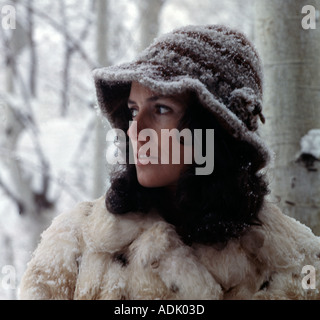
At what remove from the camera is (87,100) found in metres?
5.85

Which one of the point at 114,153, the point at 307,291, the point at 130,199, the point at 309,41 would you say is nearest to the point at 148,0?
the point at 309,41

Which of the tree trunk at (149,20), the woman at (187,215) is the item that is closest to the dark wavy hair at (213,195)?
the woman at (187,215)

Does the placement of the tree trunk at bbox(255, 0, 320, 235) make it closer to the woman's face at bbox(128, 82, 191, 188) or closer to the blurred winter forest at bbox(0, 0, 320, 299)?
the blurred winter forest at bbox(0, 0, 320, 299)

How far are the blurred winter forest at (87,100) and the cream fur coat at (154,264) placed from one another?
0.38 metres

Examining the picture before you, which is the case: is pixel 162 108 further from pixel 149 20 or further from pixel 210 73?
pixel 149 20

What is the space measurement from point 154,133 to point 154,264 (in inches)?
14.5

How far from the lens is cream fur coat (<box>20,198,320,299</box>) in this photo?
4.29 ft

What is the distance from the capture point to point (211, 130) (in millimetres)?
1370

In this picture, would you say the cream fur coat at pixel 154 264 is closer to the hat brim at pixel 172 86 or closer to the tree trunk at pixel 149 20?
the hat brim at pixel 172 86

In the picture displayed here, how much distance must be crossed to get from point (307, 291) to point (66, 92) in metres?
5.29

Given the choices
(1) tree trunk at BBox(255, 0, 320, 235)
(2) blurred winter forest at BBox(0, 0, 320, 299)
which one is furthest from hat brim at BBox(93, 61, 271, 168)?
(1) tree trunk at BBox(255, 0, 320, 235)

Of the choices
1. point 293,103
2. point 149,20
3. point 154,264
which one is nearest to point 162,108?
point 154,264

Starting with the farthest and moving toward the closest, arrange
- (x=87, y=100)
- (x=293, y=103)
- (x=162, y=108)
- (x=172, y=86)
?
1. (x=87, y=100)
2. (x=293, y=103)
3. (x=162, y=108)
4. (x=172, y=86)

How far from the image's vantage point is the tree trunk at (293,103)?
6.25ft
